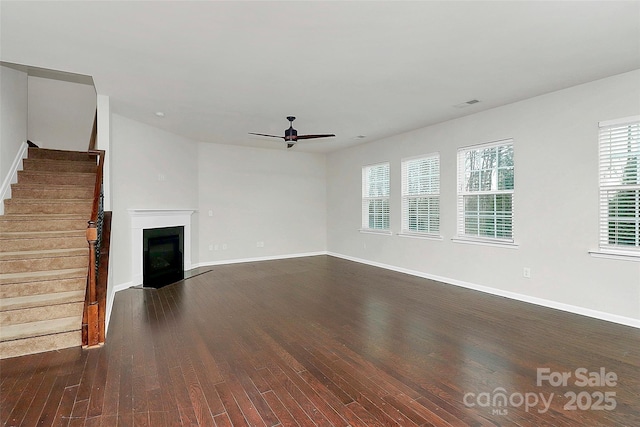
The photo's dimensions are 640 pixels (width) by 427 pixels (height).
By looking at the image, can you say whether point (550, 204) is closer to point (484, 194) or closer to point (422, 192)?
point (484, 194)

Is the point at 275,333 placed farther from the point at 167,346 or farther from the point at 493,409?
the point at 493,409

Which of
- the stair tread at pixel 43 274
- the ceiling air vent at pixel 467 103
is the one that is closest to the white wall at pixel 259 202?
the stair tread at pixel 43 274

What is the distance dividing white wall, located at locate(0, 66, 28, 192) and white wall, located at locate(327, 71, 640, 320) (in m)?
6.41

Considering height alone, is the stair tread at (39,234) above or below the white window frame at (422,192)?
below

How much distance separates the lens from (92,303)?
305cm

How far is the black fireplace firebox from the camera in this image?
552cm

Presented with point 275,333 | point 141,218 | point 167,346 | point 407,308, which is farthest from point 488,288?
point 141,218

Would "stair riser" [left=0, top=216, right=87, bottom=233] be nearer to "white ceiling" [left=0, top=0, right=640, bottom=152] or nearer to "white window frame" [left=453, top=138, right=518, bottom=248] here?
"white ceiling" [left=0, top=0, right=640, bottom=152]

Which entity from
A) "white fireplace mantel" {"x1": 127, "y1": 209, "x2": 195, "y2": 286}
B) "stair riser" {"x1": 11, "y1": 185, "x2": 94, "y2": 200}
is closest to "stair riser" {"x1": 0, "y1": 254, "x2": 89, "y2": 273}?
"stair riser" {"x1": 11, "y1": 185, "x2": 94, "y2": 200}

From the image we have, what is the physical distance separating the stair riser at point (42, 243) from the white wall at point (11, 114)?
39.4 inches

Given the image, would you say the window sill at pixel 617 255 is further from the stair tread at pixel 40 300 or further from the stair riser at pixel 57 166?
the stair riser at pixel 57 166

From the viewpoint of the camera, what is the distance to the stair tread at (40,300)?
3004 millimetres

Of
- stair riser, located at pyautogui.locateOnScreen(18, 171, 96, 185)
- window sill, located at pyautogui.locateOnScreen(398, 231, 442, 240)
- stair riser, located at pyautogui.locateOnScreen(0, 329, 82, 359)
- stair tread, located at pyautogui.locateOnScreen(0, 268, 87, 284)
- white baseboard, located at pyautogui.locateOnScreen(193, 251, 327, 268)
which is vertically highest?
stair riser, located at pyautogui.locateOnScreen(18, 171, 96, 185)

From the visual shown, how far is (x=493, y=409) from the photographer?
2074mm
